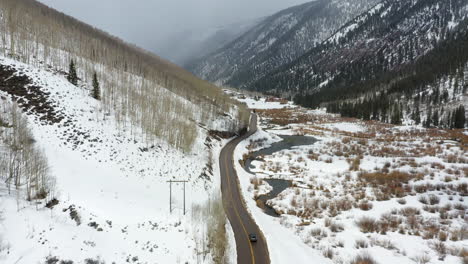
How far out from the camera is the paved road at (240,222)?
21688mm

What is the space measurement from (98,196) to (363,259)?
23355 millimetres

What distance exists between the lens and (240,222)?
90.3 ft

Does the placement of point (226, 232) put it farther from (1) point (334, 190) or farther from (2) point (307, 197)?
(1) point (334, 190)

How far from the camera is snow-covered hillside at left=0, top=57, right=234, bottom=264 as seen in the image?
45.3 ft

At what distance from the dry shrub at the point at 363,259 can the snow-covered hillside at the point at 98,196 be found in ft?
39.4

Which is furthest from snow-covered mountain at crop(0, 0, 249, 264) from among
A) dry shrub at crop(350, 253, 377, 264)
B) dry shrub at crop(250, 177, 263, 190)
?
dry shrub at crop(350, 253, 377, 264)

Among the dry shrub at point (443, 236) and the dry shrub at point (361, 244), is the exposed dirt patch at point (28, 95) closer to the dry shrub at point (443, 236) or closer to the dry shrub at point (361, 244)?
the dry shrub at point (361, 244)

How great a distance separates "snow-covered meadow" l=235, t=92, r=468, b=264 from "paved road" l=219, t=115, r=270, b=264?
1.09 m

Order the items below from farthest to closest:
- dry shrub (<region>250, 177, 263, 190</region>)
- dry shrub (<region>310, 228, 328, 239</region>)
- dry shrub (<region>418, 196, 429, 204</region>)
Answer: dry shrub (<region>250, 177, 263, 190</region>) < dry shrub (<region>418, 196, 429, 204</region>) < dry shrub (<region>310, 228, 328, 239</region>)

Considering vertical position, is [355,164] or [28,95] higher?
[28,95]

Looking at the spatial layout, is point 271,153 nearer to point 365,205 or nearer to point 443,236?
point 365,205

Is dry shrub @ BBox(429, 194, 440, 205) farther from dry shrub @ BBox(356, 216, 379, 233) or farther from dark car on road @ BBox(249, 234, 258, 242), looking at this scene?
dark car on road @ BBox(249, 234, 258, 242)

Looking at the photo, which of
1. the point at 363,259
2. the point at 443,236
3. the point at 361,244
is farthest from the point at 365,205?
the point at 363,259

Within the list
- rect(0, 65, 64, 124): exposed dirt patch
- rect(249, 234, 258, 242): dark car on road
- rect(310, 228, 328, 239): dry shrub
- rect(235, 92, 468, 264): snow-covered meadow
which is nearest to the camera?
rect(235, 92, 468, 264): snow-covered meadow
